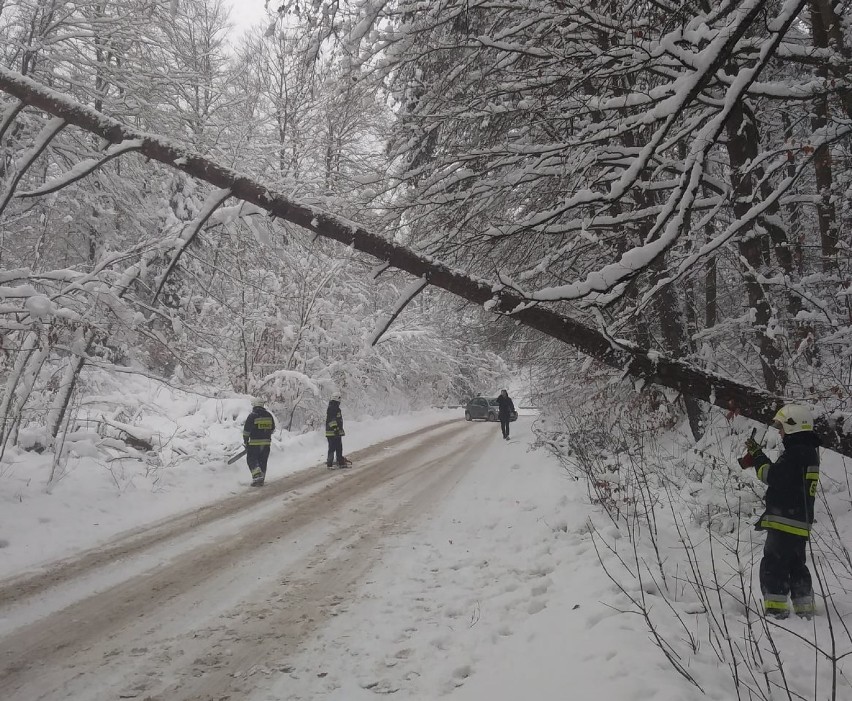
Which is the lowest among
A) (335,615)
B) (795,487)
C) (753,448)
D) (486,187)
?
(335,615)

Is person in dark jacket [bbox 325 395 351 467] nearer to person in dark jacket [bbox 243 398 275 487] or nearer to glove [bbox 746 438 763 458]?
person in dark jacket [bbox 243 398 275 487]

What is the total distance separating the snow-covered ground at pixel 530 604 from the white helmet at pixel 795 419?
93 cm

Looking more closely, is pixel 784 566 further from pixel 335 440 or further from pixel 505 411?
pixel 505 411

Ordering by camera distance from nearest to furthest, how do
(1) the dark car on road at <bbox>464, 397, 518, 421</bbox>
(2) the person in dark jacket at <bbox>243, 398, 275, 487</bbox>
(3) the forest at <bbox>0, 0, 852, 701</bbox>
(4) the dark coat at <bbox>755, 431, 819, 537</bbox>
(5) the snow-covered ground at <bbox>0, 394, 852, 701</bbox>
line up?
(5) the snow-covered ground at <bbox>0, 394, 852, 701</bbox> → (3) the forest at <bbox>0, 0, 852, 701</bbox> → (4) the dark coat at <bbox>755, 431, 819, 537</bbox> → (2) the person in dark jacket at <bbox>243, 398, 275, 487</bbox> → (1) the dark car on road at <bbox>464, 397, 518, 421</bbox>

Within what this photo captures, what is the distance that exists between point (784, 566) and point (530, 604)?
1.94 m

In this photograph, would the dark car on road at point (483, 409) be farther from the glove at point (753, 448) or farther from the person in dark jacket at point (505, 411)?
the glove at point (753, 448)

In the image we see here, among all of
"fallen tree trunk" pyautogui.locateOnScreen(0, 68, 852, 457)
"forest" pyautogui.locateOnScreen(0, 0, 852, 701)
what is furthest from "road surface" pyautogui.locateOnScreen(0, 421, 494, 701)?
"fallen tree trunk" pyautogui.locateOnScreen(0, 68, 852, 457)

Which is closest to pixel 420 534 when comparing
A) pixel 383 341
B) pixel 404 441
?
pixel 404 441

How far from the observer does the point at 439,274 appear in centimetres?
473

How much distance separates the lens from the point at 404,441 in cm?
1795

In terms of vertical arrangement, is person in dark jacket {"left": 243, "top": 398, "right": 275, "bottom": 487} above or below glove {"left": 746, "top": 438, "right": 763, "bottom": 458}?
below

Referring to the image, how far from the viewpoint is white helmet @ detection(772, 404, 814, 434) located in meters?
3.87

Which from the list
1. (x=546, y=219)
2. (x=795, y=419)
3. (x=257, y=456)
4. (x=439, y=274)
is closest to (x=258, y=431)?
(x=257, y=456)

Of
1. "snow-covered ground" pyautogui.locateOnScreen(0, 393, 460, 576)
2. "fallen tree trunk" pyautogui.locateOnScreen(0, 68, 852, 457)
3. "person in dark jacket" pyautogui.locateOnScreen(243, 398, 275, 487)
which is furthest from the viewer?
"person in dark jacket" pyautogui.locateOnScreen(243, 398, 275, 487)
